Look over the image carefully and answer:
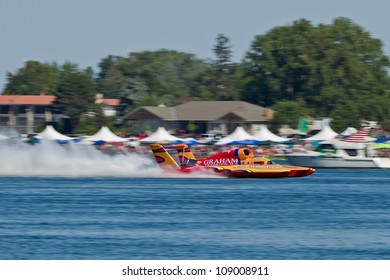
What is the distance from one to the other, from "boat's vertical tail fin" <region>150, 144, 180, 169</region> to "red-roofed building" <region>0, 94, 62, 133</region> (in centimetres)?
7506

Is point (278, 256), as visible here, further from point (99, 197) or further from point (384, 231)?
point (99, 197)

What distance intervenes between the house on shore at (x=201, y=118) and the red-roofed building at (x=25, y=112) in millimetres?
16370

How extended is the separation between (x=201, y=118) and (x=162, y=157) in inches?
2406

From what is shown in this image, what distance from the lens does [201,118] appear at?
108312 millimetres

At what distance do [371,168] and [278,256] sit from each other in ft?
149

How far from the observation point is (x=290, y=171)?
47156mm

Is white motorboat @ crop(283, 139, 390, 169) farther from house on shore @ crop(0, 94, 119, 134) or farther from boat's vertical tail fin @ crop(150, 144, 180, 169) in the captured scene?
house on shore @ crop(0, 94, 119, 134)

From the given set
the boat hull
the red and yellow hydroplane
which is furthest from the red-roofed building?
the red and yellow hydroplane

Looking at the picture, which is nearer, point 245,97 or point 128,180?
point 128,180

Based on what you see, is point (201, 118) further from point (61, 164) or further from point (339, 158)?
point (61, 164)

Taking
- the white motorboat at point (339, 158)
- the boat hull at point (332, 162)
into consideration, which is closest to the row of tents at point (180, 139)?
the white motorboat at point (339, 158)

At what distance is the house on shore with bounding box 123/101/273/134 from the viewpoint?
107 meters

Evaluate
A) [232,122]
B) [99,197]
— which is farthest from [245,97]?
[99,197]
